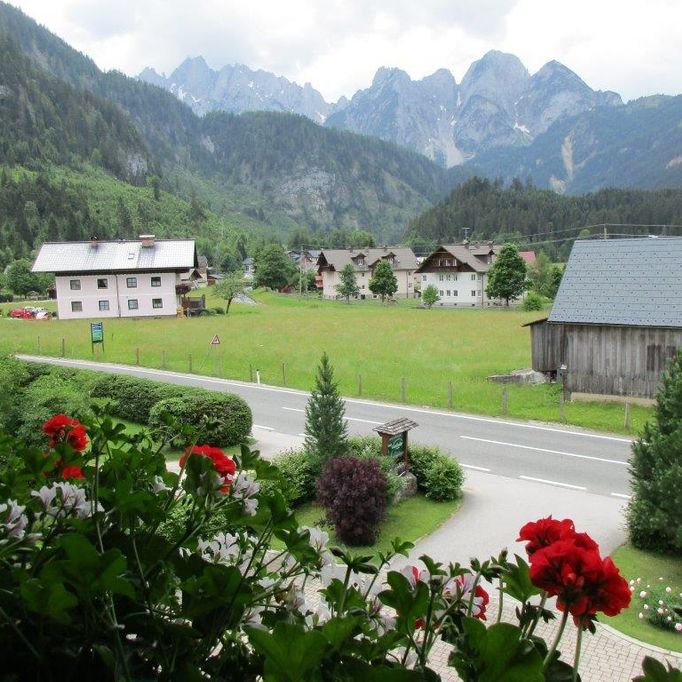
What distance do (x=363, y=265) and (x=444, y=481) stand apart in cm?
8646

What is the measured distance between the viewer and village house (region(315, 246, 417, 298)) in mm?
98250

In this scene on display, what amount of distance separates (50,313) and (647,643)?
65097 mm

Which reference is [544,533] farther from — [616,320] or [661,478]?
[616,320]

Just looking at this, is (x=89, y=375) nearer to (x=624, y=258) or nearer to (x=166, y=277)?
(x=624, y=258)

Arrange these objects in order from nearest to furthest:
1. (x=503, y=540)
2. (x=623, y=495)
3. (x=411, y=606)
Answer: (x=411, y=606), (x=503, y=540), (x=623, y=495)

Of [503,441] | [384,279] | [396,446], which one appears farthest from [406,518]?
[384,279]

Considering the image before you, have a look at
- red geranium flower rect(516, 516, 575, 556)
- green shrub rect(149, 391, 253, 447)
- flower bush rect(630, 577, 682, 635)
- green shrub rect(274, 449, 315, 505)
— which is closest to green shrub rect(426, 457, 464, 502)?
green shrub rect(274, 449, 315, 505)

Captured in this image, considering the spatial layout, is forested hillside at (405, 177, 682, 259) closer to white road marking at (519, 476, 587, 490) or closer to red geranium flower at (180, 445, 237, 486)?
white road marking at (519, 476, 587, 490)

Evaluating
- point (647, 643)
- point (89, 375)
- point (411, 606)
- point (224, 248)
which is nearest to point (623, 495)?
point (647, 643)

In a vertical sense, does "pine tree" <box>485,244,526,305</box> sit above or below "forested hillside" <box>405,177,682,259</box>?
below

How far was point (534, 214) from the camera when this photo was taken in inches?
6969

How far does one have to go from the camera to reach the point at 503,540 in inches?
489

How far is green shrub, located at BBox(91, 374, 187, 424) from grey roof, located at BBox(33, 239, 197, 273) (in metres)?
42.2

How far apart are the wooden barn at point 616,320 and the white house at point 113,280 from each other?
4428 cm
